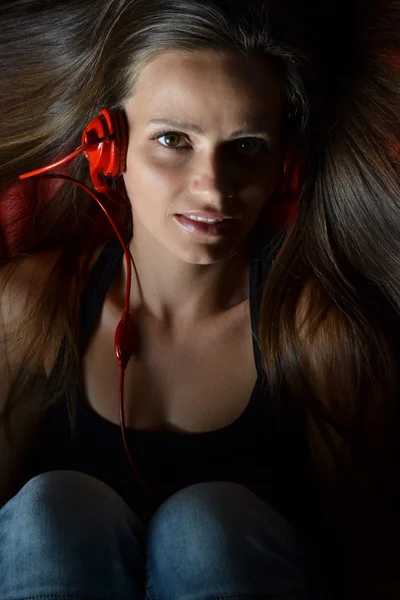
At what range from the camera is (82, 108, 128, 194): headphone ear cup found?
45.6 inches

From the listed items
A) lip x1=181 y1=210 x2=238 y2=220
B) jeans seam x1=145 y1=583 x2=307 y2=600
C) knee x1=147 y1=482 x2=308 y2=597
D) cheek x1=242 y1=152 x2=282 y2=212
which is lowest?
jeans seam x1=145 y1=583 x2=307 y2=600

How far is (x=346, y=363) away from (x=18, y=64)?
65 cm

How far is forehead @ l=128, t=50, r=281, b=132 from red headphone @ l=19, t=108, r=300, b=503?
5cm

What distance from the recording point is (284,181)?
1.24 m

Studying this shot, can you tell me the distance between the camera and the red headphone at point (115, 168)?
1162 millimetres

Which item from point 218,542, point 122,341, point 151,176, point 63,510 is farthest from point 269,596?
point 151,176

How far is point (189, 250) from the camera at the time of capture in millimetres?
1165

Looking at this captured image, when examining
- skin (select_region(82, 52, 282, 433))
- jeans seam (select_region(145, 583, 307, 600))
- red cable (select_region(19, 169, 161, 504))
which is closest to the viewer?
jeans seam (select_region(145, 583, 307, 600))

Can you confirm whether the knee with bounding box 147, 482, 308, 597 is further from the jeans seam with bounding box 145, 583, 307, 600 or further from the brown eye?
the brown eye

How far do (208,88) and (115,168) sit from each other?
6.8 inches

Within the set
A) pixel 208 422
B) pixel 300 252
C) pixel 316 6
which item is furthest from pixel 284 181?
pixel 208 422

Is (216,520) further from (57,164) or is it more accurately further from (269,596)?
(57,164)

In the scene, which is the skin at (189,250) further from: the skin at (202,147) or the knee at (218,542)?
the knee at (218,542)

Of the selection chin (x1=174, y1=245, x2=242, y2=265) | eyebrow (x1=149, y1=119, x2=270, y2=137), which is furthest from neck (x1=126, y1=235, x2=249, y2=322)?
eyebrow (x1=149, y1=119, x2=270, y2=137)
